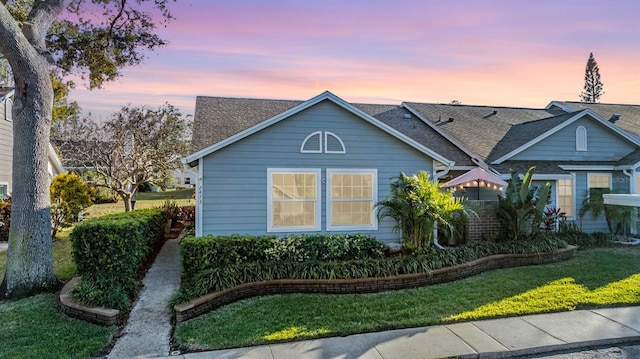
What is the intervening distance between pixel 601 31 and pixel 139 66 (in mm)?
16338

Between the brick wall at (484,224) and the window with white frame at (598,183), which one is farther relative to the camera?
the window with white frame at (598,183)

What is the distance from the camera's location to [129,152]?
1800cm

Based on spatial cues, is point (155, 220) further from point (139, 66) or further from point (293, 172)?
point (139, 66)

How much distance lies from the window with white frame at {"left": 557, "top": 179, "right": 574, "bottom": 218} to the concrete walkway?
1297cm

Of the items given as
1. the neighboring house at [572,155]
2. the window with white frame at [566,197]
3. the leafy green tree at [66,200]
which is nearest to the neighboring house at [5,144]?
the leafy green tree at [66,200]

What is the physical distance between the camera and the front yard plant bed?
277 inches

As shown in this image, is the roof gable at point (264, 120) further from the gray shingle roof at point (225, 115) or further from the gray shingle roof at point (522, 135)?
the gray shingle roof at point (522, 135)

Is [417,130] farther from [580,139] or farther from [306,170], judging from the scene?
[306,170]

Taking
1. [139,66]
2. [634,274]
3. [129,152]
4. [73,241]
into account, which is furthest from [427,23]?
[129,152]

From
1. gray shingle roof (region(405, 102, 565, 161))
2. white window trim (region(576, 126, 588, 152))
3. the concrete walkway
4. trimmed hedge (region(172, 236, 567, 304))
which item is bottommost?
the concrete walkway

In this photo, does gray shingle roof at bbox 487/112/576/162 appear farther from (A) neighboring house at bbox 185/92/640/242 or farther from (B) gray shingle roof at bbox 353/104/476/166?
(B) gray shingle roof at bbox 353/104/476/166

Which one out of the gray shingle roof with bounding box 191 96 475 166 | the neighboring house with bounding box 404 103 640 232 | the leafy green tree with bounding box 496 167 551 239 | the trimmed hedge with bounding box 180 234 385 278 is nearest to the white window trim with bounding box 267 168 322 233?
the trimmed hedge with bounding box 180 234 385 278

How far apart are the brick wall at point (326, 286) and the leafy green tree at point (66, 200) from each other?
987 cm

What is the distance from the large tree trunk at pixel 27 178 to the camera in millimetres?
7586
